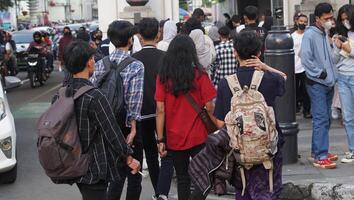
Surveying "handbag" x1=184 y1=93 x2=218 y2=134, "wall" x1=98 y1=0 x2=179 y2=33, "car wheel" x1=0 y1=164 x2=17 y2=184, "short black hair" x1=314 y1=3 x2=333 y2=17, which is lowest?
"car wheel" x1=0 y1=164 x2=17 y2=184

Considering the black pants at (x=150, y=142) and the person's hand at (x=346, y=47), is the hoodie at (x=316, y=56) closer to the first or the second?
the person's hand at (x=346, y=47)

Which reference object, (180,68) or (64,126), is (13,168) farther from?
(64,126)

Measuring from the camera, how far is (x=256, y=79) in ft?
15.7

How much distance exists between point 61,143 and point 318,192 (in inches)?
128

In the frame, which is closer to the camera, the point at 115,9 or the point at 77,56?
the point at 77,56

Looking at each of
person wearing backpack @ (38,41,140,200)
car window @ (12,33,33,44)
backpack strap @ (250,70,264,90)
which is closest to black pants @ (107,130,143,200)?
person wearing backpack @ (38,41,140,200)

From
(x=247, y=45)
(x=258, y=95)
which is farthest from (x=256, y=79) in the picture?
(x=247, y=45)

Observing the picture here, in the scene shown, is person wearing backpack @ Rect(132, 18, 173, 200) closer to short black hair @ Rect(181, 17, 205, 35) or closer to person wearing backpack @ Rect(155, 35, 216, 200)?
person wearing backpack @ Rect(155, 35, 216, 200)

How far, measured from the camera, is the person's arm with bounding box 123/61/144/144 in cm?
557

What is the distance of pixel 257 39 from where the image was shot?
4.87m

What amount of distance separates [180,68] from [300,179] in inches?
81.5

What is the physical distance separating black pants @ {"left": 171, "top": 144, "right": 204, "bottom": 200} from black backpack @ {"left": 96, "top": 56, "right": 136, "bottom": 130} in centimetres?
62

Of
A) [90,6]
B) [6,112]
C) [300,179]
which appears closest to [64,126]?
[300,179]

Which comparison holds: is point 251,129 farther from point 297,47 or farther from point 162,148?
point 297,47
